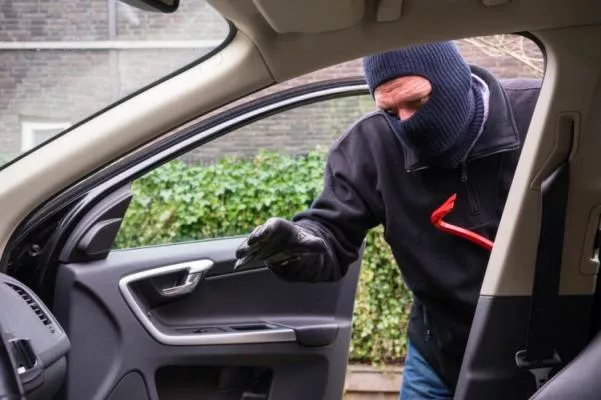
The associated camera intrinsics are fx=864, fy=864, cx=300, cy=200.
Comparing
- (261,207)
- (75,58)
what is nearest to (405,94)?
(75,58)

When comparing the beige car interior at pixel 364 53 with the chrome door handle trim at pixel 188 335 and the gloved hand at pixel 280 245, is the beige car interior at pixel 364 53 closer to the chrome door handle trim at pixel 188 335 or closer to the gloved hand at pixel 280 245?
the gloved hand at pixel 280 245

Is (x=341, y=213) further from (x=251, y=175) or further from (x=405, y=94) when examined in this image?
(x=251, y=175)

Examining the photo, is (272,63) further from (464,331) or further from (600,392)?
(464,331)

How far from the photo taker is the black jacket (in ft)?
8.05

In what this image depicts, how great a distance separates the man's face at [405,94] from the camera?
236cm

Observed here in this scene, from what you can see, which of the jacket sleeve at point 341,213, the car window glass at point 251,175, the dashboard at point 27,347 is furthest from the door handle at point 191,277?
the car window glass at point 251,175

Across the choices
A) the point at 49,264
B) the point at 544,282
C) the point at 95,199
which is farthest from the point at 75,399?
the point at 544,282

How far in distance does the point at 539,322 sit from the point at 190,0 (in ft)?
3.53

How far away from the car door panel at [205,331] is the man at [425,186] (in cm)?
57

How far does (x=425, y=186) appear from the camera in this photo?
101 inches

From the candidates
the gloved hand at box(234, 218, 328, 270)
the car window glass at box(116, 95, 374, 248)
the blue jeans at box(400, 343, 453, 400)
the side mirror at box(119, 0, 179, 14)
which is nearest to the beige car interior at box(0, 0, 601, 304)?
the side mirror at box(119, 0, 179, 14)

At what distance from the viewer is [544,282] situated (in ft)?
6.64

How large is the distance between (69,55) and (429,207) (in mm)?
1954

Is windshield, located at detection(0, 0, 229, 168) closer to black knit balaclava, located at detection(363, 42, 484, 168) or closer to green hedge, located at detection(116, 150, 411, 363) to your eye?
black knit balaclava, located at detection(363, 42, 484, 168)
